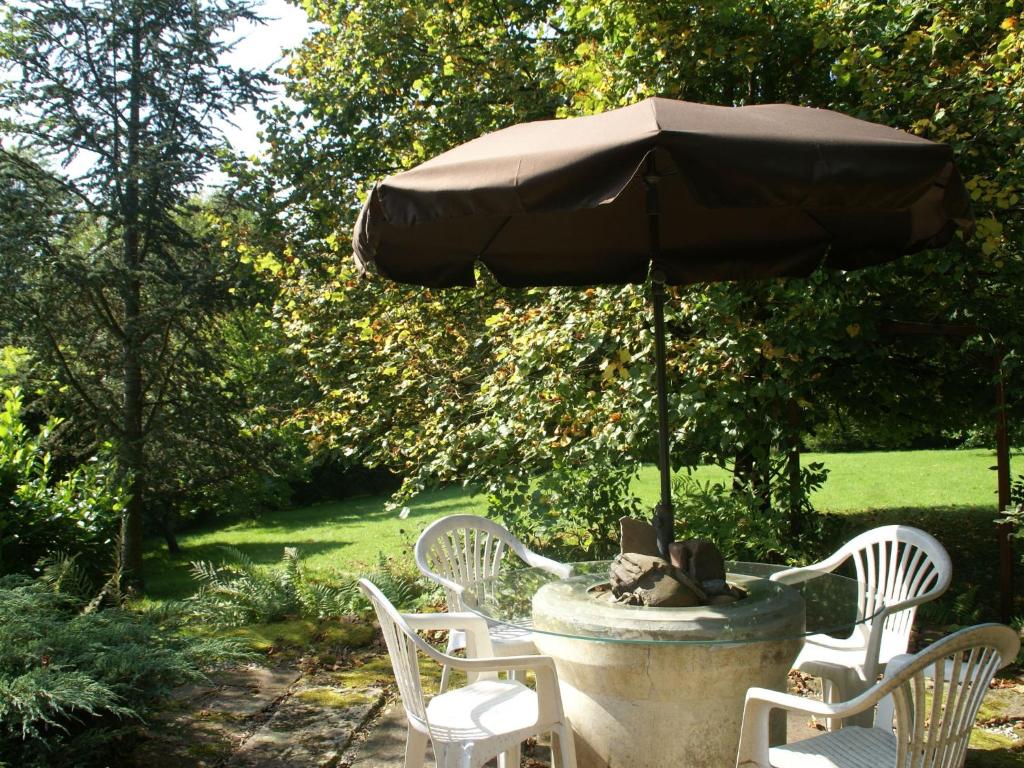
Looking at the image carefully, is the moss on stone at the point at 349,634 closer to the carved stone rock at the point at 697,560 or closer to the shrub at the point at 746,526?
the shrub at the point at 746,526

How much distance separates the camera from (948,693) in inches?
90.8

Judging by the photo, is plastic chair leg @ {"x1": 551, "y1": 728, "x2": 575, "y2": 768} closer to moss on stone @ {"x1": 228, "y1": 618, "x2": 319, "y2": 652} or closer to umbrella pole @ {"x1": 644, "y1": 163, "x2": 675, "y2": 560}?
umbrella pole @ {"x1": 644, "y1": 163, "x2": 675, "y2": 560}

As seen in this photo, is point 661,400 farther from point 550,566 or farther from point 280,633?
point 280,633

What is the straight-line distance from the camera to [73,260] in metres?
7.14

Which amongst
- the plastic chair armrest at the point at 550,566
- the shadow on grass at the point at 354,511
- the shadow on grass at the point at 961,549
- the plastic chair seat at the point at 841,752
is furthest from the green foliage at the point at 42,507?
the shadow on grass at the point at 354,511

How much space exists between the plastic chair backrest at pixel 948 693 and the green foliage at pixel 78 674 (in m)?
2.50

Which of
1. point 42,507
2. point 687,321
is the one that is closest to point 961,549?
point 687,321

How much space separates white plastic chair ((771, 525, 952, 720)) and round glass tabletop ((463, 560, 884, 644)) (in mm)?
60

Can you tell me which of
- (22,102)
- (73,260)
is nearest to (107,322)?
(73,260)

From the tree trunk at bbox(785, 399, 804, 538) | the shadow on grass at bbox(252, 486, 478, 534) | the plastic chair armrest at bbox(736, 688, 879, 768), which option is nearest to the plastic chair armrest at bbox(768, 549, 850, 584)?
the plastic chair armrest at bbox(736, 688, 879, 768)

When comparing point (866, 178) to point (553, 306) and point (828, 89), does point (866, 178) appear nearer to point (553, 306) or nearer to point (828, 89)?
point (553, 306)

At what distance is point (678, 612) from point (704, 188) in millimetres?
1402

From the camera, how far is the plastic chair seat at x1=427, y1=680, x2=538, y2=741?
9.11 feet

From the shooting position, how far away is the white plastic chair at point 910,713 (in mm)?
2219
